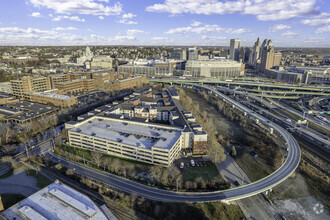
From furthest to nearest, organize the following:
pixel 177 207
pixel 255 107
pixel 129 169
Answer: pixel 255 107 < pixel 129 169 < pixel 177 207

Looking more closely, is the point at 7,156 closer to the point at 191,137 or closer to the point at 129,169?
the point at 129,169

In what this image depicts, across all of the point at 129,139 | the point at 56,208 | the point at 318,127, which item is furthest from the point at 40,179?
the point at 318,127

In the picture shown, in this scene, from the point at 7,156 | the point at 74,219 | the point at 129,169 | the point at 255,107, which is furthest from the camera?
the point at 255,107

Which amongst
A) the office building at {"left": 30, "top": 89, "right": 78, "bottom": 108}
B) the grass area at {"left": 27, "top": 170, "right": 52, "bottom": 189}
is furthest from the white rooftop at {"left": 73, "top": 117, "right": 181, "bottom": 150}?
the office building at {"left": 30, "top": 89, "right": 78, "bottom": 108}

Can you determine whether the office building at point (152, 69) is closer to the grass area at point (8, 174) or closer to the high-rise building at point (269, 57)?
the high-rise building at point (269, 57)

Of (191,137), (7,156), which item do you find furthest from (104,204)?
(7,156)

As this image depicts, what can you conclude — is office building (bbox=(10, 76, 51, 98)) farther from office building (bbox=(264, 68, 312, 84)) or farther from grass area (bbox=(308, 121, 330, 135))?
office building (bbox=(264, 68, 312, 84))
